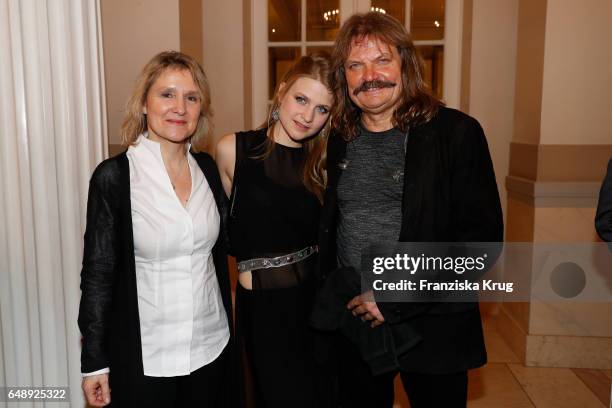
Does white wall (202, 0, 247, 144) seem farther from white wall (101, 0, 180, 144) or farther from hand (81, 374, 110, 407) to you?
hand (81, 374, 110, 407)

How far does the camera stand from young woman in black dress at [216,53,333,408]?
1.85m

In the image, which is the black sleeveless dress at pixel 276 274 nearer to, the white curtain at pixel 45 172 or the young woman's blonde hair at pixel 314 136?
the young woman's blonde hair at pixel 314 136

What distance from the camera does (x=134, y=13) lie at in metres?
3.17

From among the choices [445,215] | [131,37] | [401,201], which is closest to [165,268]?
[401,201]

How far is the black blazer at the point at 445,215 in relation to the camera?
1.57m

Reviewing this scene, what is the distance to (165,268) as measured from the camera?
1522 millimetres

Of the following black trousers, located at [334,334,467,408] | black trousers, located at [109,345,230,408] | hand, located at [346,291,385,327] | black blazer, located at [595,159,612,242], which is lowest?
black trousers, located at [334,334,467,408]

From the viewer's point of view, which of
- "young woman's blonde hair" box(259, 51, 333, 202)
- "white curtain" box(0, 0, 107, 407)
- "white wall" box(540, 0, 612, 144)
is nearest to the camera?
"white curtain" box(0, 0, 107, 407)

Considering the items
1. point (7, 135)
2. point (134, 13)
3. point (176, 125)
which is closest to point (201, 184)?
point (176, 125)

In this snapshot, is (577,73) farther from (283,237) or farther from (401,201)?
(283,237)

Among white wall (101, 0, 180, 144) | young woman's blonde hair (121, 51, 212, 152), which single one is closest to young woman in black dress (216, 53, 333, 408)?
young woman's blonde hair (121, 51, 212, 152)

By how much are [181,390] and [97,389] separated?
0.78ft

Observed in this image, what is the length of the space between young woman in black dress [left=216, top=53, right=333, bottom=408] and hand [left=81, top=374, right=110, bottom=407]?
1.78 feet

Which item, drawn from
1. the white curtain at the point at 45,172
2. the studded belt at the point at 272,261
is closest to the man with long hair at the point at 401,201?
the studded belt at the point at 272,261
